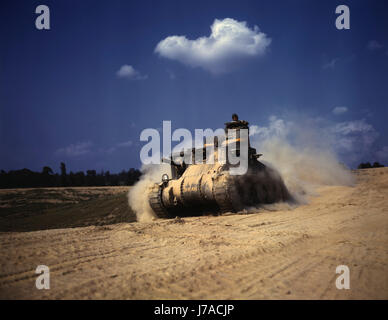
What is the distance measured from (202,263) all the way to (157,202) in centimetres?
741

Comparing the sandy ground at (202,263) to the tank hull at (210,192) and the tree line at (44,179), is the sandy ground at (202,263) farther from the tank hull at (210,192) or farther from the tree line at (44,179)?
the tree line at (44,179)

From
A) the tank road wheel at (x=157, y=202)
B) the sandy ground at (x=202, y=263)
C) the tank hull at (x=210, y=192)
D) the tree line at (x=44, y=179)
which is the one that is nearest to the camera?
the sandy ground at (x=202, y=263)

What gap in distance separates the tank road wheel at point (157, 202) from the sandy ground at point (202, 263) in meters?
4.65

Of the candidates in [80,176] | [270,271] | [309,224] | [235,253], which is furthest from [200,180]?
[80,176]

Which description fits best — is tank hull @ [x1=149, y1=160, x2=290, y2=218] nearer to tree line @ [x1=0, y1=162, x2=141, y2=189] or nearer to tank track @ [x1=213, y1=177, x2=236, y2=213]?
tank track @ [x1=213, y1=177, x2=236, y2=213]

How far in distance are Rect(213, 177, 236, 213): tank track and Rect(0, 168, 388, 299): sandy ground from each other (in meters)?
3.19

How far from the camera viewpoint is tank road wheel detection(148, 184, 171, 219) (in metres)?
11.2

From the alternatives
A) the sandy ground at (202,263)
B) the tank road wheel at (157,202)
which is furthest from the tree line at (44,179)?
the sandy ground at (202,263)

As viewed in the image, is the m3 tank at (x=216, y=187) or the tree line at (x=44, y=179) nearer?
the m3 tank at (x=216, y=187)

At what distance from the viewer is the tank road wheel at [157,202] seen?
11.2m

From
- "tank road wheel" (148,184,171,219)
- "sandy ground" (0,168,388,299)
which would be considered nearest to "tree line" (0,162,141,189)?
"tank road wheel" (148,184,171,219)

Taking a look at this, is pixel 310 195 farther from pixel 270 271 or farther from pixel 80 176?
pixel 80 176
